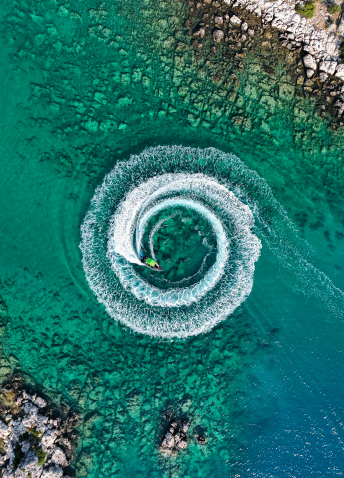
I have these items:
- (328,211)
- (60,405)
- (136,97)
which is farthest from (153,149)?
(60,405)

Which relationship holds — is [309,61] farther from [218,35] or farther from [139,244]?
[139,244]

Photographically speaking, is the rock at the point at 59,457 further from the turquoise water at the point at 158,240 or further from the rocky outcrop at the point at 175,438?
the rocky outcrop at the point at 175,438

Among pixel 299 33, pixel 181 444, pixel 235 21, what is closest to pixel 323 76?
pixel 299 33

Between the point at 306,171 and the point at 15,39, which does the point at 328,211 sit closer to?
the point at 306,171

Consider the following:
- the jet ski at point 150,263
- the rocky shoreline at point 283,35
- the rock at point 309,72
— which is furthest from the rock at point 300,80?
the jet ski at point 150,263


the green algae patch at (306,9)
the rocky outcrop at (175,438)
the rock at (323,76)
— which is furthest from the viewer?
the rock at (323,76)

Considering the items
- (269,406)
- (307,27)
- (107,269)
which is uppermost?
(307,27)

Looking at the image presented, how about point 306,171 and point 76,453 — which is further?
point 306,171
